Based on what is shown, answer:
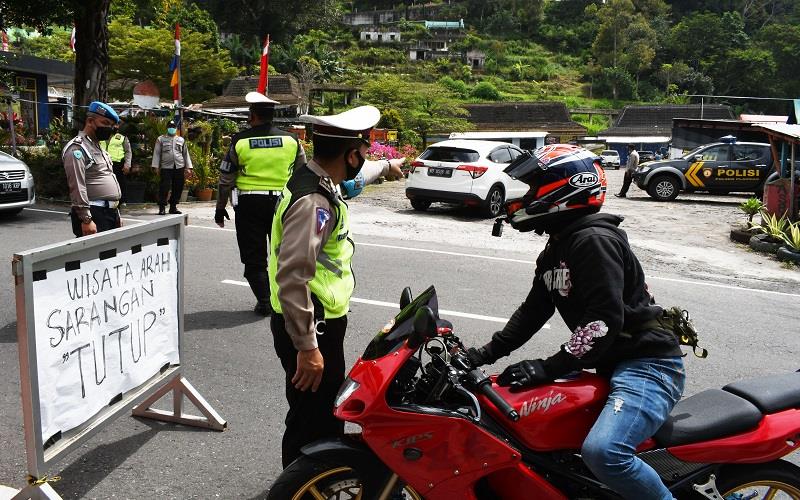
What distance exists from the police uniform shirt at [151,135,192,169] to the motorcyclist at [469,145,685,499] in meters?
11.8

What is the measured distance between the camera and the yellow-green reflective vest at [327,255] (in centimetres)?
290

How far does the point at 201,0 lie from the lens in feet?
295

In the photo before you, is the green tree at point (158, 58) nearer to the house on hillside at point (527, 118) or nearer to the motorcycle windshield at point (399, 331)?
the house on hillside at point (527, 118)

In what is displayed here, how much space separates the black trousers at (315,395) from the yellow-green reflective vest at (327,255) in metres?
0.09

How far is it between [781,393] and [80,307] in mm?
2997

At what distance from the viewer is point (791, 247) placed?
11.3 m

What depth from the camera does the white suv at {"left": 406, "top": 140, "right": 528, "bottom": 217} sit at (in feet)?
48.7

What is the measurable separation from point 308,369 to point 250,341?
304 centimetres

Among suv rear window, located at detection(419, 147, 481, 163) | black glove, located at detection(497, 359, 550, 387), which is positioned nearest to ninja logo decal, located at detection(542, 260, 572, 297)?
black glove, located at detection(497, 359, 550, 387)

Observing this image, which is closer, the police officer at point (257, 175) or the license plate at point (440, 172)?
the police officer at point (257, 175)

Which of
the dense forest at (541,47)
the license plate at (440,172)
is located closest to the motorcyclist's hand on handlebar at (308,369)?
the license plate at (440,172)

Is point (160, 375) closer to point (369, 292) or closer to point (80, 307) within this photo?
point (80, 307)

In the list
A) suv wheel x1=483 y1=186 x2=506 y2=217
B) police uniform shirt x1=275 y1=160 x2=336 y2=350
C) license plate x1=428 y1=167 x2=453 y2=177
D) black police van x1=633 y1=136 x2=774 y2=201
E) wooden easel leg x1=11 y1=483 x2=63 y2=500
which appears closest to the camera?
police uniform shirt x1=275 y1=160 x2=336 y2=350

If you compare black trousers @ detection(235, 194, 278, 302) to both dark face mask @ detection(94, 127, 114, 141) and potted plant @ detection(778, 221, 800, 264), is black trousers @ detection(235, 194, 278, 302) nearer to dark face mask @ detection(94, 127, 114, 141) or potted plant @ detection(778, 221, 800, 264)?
dark face mask @ detection(94, 127, 114, 141)
